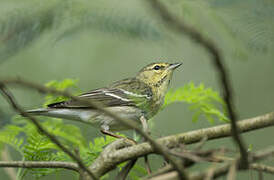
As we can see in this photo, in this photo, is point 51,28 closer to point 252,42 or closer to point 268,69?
point 252,42

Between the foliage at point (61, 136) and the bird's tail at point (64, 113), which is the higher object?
the foliage at point (61, 136)

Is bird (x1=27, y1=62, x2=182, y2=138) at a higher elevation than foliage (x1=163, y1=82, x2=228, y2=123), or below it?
below

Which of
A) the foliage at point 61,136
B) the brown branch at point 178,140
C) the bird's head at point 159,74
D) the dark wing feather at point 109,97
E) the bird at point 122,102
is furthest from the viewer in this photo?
the bird's head at point 159,74

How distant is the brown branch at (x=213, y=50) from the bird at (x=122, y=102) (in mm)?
2094

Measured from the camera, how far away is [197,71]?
9227 mm

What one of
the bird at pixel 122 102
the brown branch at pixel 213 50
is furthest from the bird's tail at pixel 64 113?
the brown branch at pixel 213 50

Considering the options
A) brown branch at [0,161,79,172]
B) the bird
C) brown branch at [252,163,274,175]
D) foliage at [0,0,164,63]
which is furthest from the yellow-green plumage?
brown branch at [252,163,274,175]

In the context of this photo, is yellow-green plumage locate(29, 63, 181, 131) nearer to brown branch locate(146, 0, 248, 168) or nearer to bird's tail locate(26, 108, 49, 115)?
bird's tail locate(26, 108, 49, 115)

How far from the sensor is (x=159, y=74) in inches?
215

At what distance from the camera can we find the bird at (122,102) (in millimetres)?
3576

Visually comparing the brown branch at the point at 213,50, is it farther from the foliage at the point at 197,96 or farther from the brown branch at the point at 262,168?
the foliage at the point at 197,96

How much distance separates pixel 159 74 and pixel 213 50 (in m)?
4.53

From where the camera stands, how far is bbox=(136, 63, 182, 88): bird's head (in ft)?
17.6

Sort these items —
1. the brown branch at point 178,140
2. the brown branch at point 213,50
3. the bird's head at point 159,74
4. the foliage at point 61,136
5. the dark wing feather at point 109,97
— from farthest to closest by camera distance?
1. the bird's head at point 159,74
2. the dark wing feather at point 109,97
3. the foliage at point 61,136
4. the brown branch at point 178,140
5. the brown branch at point 213,50
